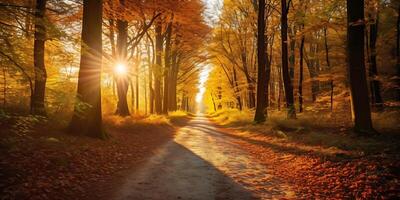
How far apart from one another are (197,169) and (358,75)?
22.0 ft

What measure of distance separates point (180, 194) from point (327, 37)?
29467mm

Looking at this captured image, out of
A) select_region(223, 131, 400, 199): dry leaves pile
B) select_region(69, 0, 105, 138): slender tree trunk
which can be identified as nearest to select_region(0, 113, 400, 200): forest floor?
select_region(223, 131, 400, 199): dry leaves pile

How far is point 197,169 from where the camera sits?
8.15 meters

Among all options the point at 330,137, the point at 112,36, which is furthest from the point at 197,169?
the point at 112,36

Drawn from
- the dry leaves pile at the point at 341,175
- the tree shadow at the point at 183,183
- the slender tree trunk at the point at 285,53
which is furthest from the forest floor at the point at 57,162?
the slender tree trunk at the point at 285,53

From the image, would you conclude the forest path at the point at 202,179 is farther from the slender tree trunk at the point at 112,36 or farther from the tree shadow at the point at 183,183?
the slender tree trunk at the point at 112,36

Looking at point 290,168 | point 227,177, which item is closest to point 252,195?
point 227,177

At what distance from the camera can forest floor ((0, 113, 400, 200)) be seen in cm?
580

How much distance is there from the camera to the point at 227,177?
7355 mm

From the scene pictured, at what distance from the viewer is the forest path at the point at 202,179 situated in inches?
236

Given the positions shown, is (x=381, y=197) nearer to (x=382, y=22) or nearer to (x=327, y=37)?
(x=382, y=22)

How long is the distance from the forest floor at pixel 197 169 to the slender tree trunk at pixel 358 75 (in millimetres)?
670

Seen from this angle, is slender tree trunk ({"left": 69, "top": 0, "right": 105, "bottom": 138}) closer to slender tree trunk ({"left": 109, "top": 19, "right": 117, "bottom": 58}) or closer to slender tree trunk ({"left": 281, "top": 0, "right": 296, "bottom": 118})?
slender tree trunk ({"left": 109, "top": 19, "right": 117, "bottom": 58})

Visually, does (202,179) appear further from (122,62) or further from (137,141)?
(122,62)
